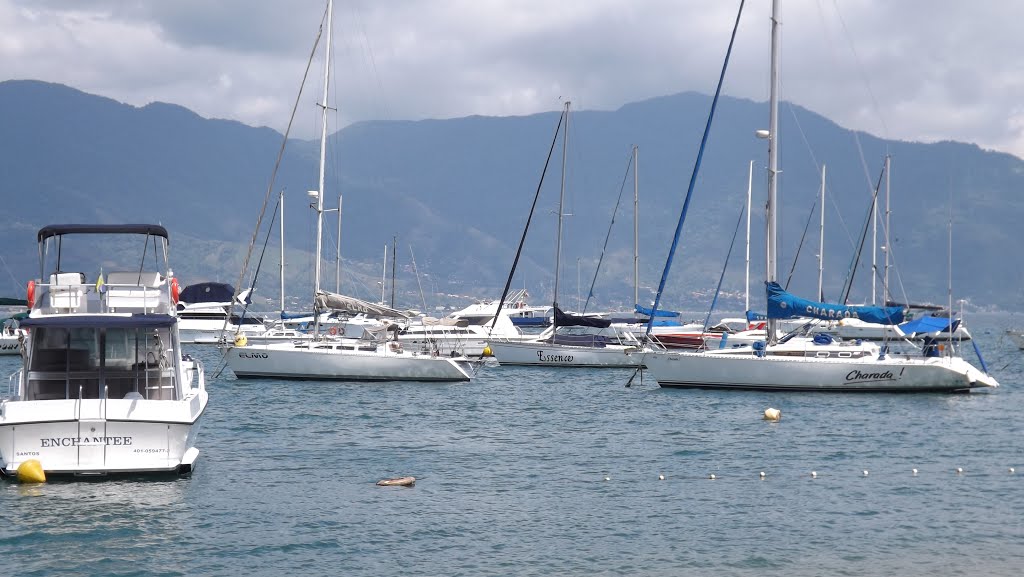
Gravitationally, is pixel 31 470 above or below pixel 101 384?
below

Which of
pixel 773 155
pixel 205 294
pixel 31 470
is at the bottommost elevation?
pixel 31 470

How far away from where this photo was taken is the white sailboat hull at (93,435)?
24078 mm

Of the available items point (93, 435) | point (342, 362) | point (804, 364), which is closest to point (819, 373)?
point (804, 364)

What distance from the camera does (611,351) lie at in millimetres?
63656

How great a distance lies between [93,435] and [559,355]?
41.3 meters

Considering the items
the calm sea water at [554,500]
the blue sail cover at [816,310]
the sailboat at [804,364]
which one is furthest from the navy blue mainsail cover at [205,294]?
the calm sea water at [554,500]

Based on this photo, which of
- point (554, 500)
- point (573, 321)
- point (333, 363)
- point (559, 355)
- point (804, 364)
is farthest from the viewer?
point (573, 321)

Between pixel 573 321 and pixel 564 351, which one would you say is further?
pixel 573 321

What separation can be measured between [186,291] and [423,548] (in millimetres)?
114733

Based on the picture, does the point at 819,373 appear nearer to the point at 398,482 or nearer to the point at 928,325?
the point at 928,325

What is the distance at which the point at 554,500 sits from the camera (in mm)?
25266

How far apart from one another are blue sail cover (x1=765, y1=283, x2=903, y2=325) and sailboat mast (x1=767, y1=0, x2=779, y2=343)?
618 mm

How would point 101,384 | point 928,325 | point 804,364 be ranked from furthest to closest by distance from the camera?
point 928,325 → point 804,364 → point 101,384

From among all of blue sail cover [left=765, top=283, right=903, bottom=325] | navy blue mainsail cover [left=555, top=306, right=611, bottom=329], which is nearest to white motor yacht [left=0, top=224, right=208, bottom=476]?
blue sail cover [left=765, top=283, right=903, bottom=325]
